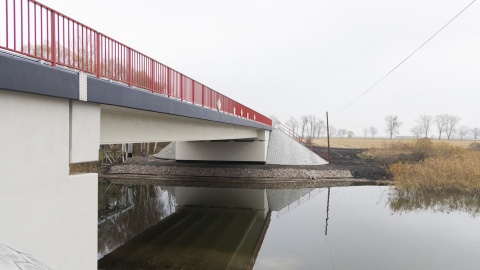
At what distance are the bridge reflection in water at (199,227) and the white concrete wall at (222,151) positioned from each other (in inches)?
238

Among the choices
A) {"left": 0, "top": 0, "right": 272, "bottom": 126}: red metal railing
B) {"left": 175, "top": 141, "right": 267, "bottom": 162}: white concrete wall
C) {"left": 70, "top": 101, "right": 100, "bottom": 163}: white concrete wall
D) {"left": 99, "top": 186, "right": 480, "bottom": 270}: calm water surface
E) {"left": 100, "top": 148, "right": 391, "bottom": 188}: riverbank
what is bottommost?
{"left": 99, "top": 186, "right": 480, "bottom": 270}: calm water surface

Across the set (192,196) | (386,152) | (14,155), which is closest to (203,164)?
(192,196)

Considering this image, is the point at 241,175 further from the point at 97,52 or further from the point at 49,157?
the point at 49,157

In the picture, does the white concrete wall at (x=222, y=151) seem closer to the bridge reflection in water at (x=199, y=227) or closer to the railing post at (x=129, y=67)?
the bridge reflection in water at (x=199, y=227)

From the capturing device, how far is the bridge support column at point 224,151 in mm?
28266

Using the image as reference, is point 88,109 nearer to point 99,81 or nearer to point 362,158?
point 99,81

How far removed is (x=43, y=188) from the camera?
4.37 meters

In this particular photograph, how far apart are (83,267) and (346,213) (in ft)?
45.6

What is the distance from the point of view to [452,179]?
2034 cm

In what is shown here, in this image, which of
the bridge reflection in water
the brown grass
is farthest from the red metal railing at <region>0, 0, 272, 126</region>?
the brown grass

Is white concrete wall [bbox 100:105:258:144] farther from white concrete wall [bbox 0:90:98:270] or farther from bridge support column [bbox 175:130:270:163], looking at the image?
bridge support column [bbox 175:130:270:163]

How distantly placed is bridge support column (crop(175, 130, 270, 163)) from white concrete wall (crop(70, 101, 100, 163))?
74.3ft

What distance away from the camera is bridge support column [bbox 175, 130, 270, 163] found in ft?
92.7

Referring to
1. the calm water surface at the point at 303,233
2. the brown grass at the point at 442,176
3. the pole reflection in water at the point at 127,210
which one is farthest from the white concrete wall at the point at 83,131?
the brown grass at the point at 442,176
